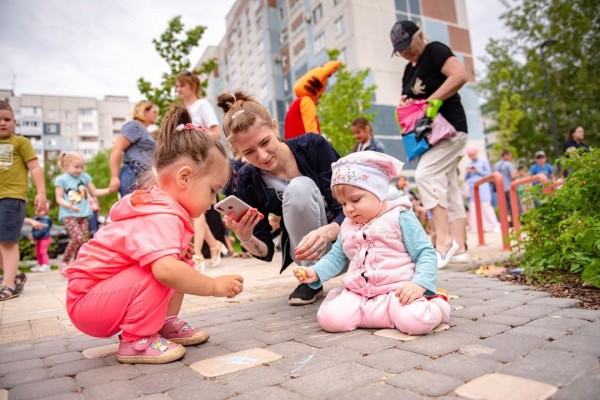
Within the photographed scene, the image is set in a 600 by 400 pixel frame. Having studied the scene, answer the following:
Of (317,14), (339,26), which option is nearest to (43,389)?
(339,26)

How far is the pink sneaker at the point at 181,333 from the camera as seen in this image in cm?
204

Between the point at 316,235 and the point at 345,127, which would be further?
the point at 345,127

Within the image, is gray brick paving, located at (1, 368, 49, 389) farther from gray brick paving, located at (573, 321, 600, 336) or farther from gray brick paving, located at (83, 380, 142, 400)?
gray brick paving, located at (573, 321, 600, 336)

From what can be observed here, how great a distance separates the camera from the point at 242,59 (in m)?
39.3

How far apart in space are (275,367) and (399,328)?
648 millimetres

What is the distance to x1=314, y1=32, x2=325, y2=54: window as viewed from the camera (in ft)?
91.6

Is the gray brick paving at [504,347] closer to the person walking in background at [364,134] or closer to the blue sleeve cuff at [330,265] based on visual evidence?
the blue sleeve cuff at [330,265]

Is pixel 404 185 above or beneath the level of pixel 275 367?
above

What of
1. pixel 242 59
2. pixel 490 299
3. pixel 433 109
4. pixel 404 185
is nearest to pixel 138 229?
pixel 490 299

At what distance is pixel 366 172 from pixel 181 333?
1.21m

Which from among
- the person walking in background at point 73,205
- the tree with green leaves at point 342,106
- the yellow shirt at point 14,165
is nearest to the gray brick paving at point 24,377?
the yellow shirt at point 14,165

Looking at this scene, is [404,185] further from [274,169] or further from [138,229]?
[138,229]

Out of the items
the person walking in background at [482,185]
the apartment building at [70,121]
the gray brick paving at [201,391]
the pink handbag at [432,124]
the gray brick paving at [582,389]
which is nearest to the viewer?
the gray brick paving at [582,389]

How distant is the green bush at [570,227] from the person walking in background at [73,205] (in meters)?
5.99
